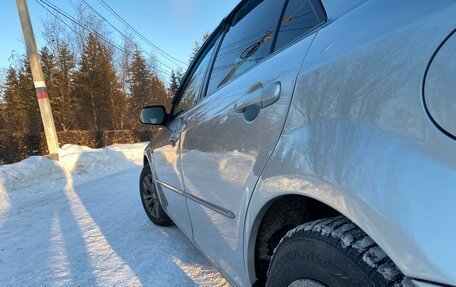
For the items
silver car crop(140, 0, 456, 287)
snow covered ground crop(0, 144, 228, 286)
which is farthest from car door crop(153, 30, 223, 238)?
silver car crop(140, 0, 456, 287)

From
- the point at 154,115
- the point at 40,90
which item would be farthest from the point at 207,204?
the point at 40,90

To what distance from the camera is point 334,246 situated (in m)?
0.94

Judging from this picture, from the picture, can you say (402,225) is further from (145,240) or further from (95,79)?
(95,79)

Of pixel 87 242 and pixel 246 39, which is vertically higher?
pixel 246 39

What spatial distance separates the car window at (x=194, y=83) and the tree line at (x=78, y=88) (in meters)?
19.1

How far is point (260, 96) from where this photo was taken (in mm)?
1354

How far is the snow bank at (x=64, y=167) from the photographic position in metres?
6.22

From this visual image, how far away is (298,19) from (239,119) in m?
0.51

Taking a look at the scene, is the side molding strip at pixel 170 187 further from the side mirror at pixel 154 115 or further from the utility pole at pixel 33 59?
the utility pole at pixel 33 59

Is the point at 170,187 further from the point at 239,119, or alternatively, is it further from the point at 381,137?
the point at 381,137

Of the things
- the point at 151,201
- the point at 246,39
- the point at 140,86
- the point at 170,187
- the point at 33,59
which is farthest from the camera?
the point at 140,86

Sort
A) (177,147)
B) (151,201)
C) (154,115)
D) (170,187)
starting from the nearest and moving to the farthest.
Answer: (177,147) < (170,187) < (154,115) < (151,201)

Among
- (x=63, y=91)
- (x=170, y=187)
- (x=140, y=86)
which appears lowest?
(x=170, y=187)

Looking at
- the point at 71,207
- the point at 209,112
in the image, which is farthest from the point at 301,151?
the point at 71,207
